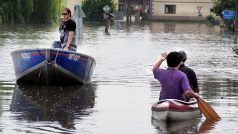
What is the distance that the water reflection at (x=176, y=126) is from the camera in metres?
12.0

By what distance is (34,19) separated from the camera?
65000mm

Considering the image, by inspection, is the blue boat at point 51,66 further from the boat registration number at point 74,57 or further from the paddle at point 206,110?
the paddle at point 206,110

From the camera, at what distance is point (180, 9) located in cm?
10462

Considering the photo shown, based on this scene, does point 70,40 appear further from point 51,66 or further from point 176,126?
point 176,126

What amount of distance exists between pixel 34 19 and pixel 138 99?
164ft

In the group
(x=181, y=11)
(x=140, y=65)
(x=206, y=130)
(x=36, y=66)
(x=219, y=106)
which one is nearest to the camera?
(x=206, y=130)

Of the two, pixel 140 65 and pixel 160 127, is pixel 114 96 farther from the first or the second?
pixel 140 65

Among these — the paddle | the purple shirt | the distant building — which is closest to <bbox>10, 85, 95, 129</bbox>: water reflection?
the purple shirt

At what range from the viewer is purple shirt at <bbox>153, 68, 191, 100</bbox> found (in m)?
12.6

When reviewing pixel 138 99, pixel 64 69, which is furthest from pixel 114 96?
pixel 64 69

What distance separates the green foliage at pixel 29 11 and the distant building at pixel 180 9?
125 feet

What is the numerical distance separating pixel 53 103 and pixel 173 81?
130 inches

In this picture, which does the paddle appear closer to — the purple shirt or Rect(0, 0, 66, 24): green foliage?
the purple shirt

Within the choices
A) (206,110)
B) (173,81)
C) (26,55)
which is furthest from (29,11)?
(173,81)
